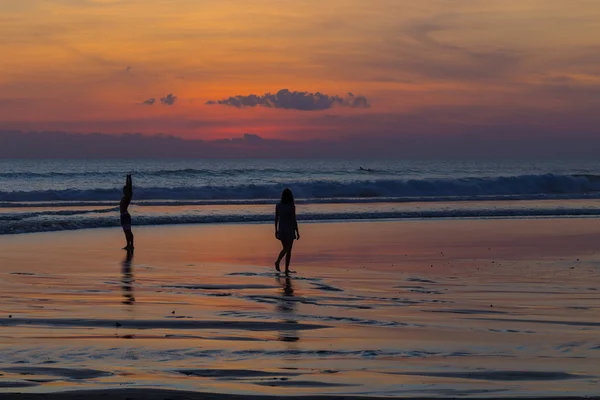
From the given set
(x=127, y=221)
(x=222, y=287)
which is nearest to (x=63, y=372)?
(x=222, y=287)

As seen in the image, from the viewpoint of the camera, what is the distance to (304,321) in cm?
1076

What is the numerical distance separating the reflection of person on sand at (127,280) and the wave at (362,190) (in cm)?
2931

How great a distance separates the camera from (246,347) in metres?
9.01

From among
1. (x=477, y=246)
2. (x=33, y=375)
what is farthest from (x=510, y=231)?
(x=33, y=375)

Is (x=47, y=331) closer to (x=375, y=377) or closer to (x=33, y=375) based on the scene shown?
(x=33, y=375)

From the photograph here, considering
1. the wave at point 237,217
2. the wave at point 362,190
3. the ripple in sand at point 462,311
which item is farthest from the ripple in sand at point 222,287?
the wave at point 362,190

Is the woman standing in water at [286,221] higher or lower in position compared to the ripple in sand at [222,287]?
higher

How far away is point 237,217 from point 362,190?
86.9 feet

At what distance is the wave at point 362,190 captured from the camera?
165 feet

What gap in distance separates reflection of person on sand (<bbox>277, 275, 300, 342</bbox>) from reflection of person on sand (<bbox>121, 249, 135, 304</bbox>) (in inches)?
82.7

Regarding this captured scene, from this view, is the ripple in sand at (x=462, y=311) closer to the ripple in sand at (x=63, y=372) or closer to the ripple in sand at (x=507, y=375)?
the ripple in sand at (x=507, y=375)

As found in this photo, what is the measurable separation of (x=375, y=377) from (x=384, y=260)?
10.7 meters

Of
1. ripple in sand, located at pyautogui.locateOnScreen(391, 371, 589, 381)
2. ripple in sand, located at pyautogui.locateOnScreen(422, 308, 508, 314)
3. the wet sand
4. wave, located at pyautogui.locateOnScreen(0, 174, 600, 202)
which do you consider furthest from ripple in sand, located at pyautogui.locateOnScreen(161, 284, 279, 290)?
wave, located at pyautogui.locateOnScreen(0, 174, 600, 202)

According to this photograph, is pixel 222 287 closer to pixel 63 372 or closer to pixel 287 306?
pixel 287 306
